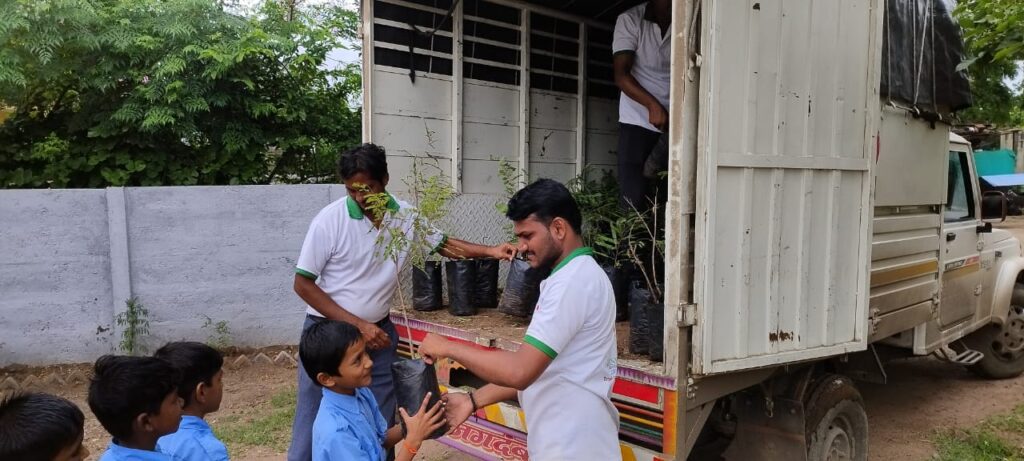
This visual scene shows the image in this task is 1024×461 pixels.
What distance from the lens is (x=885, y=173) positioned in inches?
136

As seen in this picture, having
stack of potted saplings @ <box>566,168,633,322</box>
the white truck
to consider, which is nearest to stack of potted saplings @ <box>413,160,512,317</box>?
the white truck

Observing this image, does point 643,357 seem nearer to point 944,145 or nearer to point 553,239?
point 553,239

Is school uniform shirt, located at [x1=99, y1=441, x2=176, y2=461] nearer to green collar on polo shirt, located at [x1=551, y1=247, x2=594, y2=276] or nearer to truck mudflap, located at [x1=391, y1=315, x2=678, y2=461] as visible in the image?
truck mudflap, located at [x1=391, y1=315, x2=678, y2=461]

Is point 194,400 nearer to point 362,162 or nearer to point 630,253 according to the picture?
point 362,162

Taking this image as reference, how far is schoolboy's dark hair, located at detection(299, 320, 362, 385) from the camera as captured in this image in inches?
82.0

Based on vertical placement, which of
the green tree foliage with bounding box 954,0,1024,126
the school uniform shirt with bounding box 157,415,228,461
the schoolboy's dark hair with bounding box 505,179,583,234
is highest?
the green tree foliage with bounding box 954,0,1024,126

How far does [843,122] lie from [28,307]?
18.8ft

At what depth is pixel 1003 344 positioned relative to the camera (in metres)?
5.50

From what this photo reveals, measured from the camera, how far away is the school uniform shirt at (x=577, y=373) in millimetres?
1902

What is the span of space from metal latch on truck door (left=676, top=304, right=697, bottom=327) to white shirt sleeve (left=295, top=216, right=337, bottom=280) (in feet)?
4.84

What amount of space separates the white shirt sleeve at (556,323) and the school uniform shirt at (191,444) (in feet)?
3.43

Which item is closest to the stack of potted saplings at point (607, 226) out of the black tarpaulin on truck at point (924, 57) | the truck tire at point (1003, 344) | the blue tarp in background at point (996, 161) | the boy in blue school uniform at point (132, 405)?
the black tarpaulin on truck at point (924, 57)

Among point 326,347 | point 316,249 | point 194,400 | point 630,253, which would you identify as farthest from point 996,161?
point 194,400

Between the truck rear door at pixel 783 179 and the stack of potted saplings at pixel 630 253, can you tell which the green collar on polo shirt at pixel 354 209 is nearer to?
the stack of potted saplings at pixel 630 253
